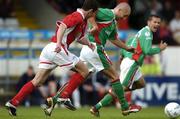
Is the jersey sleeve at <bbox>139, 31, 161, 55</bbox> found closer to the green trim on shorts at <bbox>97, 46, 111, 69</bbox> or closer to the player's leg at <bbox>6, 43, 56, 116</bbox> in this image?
the green trim on shorts at <bbox>97, 46, 111, 69</bbox>

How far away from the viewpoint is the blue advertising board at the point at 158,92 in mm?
25031

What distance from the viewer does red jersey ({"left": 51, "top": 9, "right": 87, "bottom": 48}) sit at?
15.6 metres

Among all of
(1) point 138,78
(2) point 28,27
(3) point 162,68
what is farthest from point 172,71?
(1) point 138,78

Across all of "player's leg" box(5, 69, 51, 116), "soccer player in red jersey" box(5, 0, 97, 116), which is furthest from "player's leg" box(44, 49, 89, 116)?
"player's leg" box(5, 69, 51, 116)

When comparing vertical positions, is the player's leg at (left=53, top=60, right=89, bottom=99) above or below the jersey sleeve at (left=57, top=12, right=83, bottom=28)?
below

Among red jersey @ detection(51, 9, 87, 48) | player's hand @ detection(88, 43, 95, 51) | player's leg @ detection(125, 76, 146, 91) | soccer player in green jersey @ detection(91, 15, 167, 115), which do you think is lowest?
player's leg @ detection(125, 76, 146, 91)

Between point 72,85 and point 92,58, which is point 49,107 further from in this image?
point 92,58

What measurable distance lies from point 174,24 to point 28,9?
524 centimetres

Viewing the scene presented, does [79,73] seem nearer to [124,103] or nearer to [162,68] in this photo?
[124,103]

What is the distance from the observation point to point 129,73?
18375mm

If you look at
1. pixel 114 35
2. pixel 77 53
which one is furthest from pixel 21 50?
pixel 114 35

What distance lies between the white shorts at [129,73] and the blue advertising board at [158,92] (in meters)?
6.40

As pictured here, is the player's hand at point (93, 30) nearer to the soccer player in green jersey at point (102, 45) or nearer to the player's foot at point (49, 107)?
the soccer player in green jersey at point (102, 45)

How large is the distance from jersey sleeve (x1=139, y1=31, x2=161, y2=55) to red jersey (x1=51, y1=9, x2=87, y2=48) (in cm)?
200
